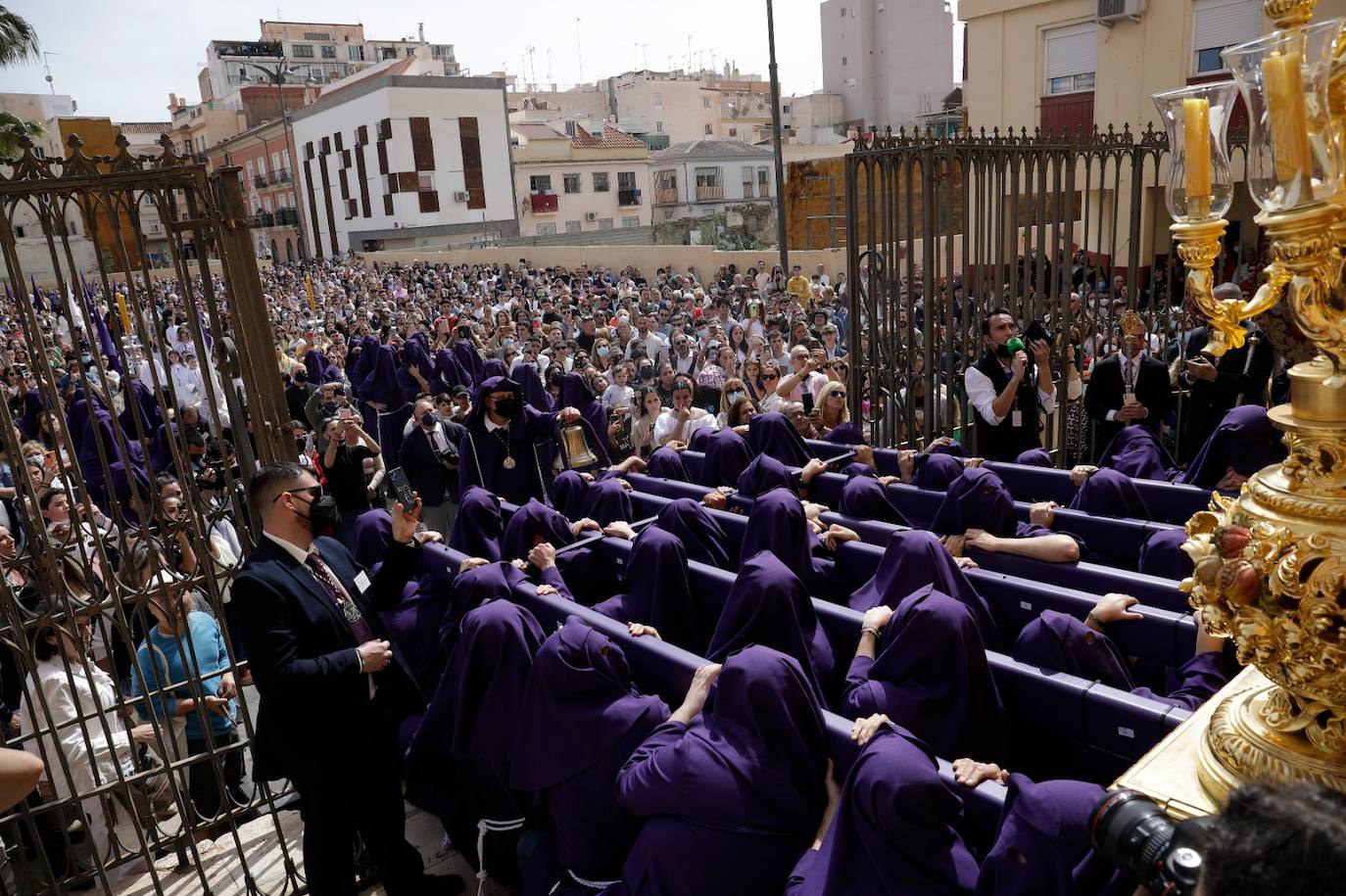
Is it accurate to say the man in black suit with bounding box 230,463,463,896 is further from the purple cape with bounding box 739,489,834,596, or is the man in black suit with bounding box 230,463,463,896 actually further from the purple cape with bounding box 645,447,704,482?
the purple cape with bounding box 645,447,704,482

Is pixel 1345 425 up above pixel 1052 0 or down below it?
below

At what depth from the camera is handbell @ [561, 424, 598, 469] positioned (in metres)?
7.73

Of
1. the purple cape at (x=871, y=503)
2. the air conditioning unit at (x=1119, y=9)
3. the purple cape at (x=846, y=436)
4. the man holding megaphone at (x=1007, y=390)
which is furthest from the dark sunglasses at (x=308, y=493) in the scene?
the air conditioning unit at (x=1119, y=9)

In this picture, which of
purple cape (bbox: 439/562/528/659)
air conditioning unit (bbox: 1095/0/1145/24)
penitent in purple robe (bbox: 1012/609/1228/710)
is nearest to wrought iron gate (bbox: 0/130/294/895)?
purple cape (bbox: 439/562/528/659)

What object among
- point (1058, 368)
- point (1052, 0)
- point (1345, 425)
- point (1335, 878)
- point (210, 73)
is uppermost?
point (210, 73)

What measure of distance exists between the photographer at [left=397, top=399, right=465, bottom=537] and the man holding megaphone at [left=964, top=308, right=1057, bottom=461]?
4.22 meters

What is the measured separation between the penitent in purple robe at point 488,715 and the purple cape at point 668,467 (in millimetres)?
3797

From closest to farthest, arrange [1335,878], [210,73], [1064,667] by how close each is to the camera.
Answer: [1335,878], [1064,667], [210,73]

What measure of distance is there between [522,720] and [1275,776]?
2827 mm

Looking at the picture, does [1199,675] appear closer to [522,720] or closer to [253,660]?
[522,720]

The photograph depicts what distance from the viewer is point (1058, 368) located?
816 cm

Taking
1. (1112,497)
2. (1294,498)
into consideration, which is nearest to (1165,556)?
(1112,497)

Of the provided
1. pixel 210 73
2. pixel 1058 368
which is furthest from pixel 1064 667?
pixel 210 73

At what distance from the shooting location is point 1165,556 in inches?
180
